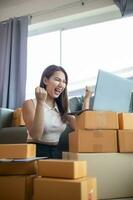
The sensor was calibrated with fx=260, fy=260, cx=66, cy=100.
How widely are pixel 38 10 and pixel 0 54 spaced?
707 millimetres

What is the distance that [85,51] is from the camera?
9.64 ft

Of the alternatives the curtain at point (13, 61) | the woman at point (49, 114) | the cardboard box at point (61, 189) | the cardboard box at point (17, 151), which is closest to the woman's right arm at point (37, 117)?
the woman at point (49, 114)

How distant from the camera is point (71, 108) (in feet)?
6.81

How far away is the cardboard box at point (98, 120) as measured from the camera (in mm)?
1431

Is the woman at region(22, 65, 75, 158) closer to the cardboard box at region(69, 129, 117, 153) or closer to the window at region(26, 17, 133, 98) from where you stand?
the cardboard box at region(69, 129, 117, 153)

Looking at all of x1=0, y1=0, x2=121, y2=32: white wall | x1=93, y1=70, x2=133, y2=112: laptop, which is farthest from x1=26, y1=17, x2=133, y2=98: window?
x1=93, y1=70, x2=133, y2=112: laptop

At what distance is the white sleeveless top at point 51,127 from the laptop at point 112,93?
1.21 ft

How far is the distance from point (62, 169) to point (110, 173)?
0.35m

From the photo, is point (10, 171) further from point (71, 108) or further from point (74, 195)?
point (71, 108)

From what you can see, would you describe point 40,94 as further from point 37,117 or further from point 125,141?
point 125,141

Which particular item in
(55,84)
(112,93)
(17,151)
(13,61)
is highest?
(13,61)

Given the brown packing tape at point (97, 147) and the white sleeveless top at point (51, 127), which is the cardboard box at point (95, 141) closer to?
the brown packing tape at point (97, 147)

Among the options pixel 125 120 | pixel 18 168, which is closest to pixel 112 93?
pixel 125 120

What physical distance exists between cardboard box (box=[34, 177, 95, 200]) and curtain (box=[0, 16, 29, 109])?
171cm
